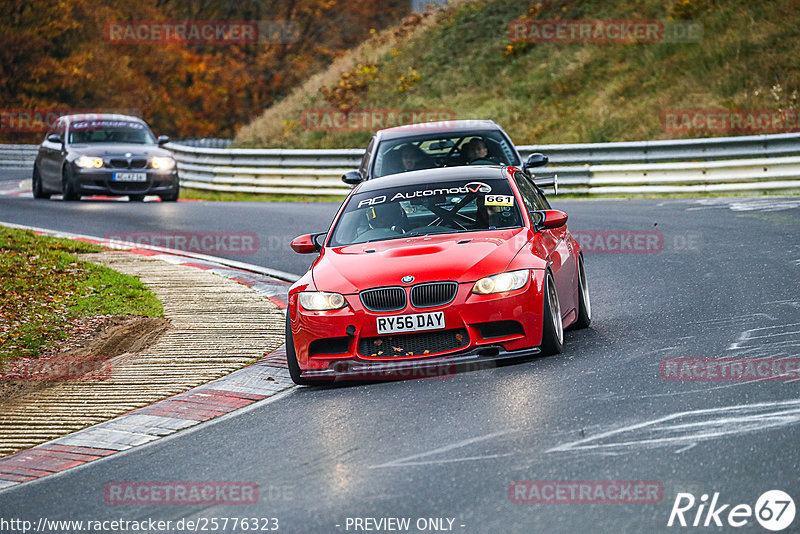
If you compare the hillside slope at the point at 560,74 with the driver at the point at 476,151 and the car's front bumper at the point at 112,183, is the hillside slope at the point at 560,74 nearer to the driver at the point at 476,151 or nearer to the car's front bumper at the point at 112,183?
the car's front bumper at the point at 112,183

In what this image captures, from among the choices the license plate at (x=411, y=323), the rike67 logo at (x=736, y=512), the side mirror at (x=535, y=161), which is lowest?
the rike67 logo at (x=736, y=512)

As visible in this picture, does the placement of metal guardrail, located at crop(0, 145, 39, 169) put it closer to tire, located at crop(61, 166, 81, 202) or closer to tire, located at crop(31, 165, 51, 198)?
tire, located at crop(31, 165, 51, 198)

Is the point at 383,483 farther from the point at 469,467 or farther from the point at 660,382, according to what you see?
the point at 660,382

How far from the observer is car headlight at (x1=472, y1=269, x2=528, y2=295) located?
8.20 meters

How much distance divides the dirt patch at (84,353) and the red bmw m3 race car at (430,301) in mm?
2013

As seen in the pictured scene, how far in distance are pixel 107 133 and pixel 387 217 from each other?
1713cm

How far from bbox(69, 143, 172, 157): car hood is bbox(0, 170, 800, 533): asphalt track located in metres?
15.4

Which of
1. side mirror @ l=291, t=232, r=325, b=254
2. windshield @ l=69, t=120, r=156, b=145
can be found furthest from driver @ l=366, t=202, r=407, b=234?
windshield @ l=69, t=120, r=156, b=145

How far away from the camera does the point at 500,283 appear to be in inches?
324

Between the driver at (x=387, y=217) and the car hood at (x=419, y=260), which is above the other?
the driver at (x=387, y=217)

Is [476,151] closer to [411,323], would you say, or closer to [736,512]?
[411,323]

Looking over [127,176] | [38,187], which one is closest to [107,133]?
[127,176]

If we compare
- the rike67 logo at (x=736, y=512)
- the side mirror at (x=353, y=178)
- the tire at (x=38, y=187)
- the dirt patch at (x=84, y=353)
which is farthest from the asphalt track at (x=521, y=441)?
the tire at (x=38, y=187)

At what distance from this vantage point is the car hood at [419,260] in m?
8.30
